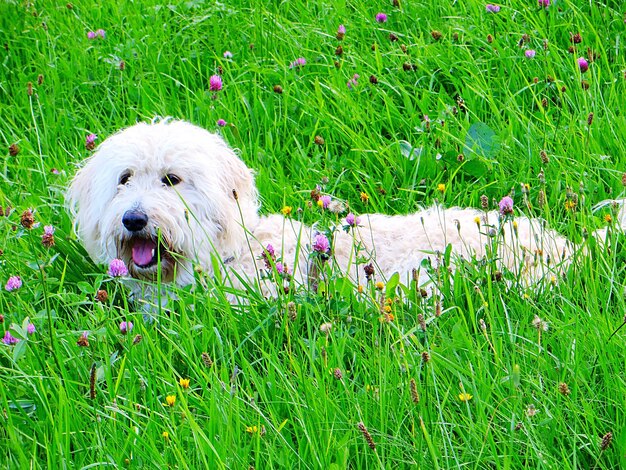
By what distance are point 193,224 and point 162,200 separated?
198mm

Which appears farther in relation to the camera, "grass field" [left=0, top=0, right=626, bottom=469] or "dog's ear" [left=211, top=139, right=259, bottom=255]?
"dog's ear" [left=211, top=139, right=259, bottom=255]

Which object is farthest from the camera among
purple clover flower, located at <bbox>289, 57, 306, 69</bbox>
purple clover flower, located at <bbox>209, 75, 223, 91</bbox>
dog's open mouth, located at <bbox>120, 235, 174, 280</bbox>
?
purple clover flower, located at <bbox>289, 57, 306, 69</bbox>

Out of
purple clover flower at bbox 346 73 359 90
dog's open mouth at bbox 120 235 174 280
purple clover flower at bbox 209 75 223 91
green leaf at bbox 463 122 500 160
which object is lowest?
dog's open mouth at bbox 120 235 174 280

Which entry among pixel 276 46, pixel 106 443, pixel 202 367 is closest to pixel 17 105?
pixel 276 46

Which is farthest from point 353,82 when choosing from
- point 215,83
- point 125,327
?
point 125,327

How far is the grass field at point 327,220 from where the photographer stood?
299 cm

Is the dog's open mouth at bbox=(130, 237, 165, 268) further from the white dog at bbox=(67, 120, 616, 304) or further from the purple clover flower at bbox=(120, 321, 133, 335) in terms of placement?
the purple clover flower at bbox=(120, 321, 133, 335)

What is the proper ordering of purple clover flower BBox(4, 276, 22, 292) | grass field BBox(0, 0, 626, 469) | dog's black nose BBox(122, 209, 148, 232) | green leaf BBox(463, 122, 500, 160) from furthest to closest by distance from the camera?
green leaf BBox(463, 122, 500, 160), dog's black nose BBox(122, 209, 148, 232), purple clover flower BBox(4, 276, 22, 292), grass field BBox(0, 0, 626, 469)

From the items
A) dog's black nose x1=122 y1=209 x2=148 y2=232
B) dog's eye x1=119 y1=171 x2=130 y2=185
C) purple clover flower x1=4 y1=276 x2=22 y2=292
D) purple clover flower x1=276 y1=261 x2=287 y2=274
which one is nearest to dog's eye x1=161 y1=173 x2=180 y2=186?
dog's eye x1=119 y1=171 x2=130 y2=185

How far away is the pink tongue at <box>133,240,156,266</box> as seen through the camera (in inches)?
172

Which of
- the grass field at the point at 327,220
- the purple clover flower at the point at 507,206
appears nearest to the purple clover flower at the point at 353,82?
the grass field at the point at 327,220

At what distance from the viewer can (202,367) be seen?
3.53m

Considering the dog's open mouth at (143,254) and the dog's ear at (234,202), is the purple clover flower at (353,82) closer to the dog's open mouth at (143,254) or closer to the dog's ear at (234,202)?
the dog's ear at (234,202)

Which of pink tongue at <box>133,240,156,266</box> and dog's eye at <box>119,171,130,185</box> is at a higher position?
dog's eye at <box>119,171,130,185</box>
